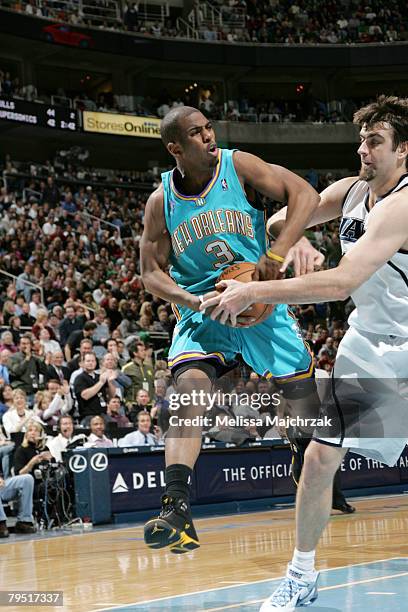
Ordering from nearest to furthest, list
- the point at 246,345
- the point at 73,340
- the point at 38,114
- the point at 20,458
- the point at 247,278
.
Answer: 1. the point at 247,278
2. the point at 246,345
3. the point at 20,458
4. the point at 73,340
5. the point at 38,114

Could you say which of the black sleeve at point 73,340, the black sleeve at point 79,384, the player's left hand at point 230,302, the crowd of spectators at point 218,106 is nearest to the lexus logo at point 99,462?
the black sleeve at point 79,384

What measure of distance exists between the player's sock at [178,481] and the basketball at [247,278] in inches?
34.6

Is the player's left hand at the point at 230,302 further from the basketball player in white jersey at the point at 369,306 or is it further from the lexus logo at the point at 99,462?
the lexus logo at the point at 99,462

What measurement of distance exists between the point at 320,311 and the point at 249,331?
17.3 metres

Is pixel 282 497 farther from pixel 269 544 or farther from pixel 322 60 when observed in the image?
pixel 322 60

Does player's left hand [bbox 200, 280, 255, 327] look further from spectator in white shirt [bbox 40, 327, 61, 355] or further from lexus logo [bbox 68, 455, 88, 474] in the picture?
spectator in white shirt [bbox 40, 327, 61, 355]

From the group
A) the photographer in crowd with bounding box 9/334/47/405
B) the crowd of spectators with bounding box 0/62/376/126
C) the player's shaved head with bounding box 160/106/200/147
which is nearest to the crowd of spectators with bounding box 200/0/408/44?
the crowd of spectators with bounding box 0/62/376/126

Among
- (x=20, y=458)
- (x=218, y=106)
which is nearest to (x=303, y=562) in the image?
(x=20, y=458)

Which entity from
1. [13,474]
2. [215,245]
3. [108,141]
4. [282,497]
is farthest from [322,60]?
[215,245]

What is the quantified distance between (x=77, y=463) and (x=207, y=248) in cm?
699

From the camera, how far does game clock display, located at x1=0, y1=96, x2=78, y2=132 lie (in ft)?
91.9

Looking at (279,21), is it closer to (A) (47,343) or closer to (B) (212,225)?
(A) (47,343)

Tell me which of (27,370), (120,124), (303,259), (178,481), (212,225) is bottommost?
(178,481)

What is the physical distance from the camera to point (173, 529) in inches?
193
